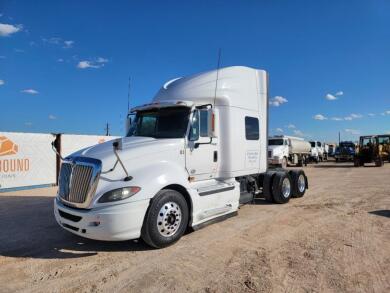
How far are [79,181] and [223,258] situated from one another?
2.61 m

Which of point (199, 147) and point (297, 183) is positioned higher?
point (199, 147)

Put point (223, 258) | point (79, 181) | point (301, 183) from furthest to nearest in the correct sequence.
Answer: point (301, 183), point (79, 181), point (223, 258)

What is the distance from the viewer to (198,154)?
665cm

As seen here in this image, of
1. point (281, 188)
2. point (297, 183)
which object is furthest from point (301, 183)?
point (281, 188)

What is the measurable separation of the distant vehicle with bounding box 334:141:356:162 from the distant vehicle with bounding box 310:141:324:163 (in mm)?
2568

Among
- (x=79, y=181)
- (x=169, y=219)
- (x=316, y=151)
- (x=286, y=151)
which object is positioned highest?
(x=316, y=151)

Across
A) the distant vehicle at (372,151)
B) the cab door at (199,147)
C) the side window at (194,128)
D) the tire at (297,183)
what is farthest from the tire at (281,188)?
the distant vehicle at (372,151)

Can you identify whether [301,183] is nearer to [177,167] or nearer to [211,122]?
[211,122]

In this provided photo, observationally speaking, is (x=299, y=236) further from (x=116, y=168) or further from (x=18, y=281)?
(x=18, y=281)

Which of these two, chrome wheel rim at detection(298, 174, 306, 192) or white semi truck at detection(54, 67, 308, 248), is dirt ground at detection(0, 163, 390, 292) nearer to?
white semi truck at detection(54, 67, 308, 248)

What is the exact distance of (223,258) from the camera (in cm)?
501

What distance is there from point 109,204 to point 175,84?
12.8 feet

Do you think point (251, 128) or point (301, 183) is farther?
point (301, 183)

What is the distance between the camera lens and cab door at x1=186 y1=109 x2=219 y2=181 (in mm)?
6465
